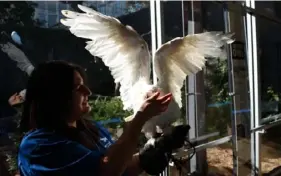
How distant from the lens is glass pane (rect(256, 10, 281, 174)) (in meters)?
3.84

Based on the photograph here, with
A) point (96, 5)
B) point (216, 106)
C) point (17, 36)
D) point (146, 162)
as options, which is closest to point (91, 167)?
point (146, 162)

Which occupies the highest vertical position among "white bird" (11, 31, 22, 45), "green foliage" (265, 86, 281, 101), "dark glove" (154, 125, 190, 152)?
"white bird" (11, 31, 22, 45)

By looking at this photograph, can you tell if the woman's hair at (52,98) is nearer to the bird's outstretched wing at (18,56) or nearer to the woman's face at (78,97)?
the woman's face at (78,97)

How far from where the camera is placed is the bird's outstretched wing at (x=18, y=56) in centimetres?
167

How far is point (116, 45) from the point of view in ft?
4.69

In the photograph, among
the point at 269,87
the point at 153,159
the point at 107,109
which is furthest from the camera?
the point at 269,87

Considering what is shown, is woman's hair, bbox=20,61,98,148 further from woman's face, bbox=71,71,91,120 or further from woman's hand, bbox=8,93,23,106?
woman's hand, bbox=8,93,23,106

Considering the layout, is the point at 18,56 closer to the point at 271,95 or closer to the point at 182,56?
the point at 182,56

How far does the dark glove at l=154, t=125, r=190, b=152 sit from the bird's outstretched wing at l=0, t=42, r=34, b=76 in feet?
2.33

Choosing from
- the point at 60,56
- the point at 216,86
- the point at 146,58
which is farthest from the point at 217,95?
the point at 146,58

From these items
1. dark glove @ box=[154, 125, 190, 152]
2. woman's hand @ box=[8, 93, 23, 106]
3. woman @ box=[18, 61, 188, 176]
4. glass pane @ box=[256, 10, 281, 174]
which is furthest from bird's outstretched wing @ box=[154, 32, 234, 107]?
glass pane @ box=[256, 10, 281, 174]

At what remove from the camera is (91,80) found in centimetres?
198

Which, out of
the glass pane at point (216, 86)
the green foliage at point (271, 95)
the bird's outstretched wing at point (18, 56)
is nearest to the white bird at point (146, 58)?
the bird's outstretched wing at point (18, 56)

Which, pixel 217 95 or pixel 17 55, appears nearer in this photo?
pixel 17 55
